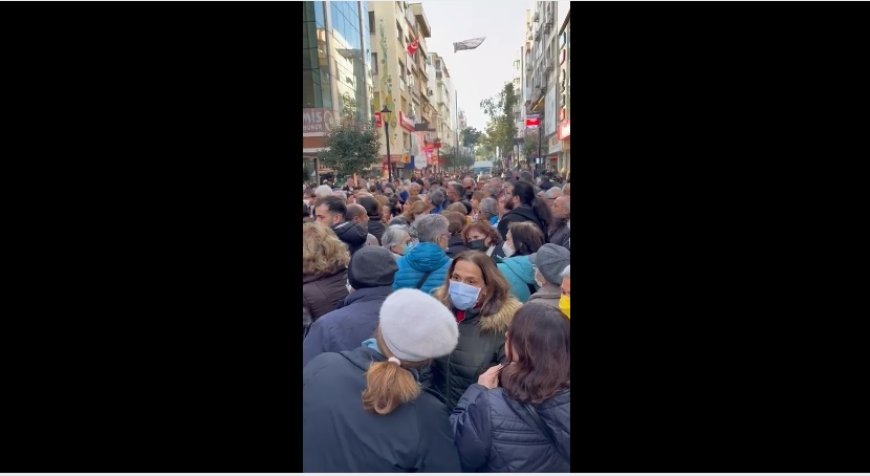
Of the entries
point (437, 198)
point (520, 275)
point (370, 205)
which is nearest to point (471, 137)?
point (437, 198)

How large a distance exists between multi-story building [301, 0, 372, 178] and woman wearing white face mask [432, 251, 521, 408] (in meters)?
20.3

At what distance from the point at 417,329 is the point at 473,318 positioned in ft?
3.08

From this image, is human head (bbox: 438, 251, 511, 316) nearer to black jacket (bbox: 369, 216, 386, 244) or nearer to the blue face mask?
the blue face mask

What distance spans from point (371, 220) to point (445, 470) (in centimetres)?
470

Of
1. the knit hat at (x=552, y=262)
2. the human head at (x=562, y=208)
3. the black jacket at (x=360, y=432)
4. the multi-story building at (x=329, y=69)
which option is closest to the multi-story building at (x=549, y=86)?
the multi-story building at (x=329, y=69)

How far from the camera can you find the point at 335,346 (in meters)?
2.45

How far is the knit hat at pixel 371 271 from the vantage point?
279cm

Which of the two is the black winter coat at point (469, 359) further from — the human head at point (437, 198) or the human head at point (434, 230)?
the human head at point (437, 198)

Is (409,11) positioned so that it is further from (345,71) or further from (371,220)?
(371,220)

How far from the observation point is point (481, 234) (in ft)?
15.9

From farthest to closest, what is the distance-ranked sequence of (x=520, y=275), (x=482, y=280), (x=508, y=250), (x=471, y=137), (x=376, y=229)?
(x=471, y=137), (x=376, y=229), (x=508, y=250), (x=520, y=275), (x=482, y=280)

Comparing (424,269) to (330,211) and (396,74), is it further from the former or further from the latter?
(396,74)

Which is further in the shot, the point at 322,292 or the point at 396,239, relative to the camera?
the point at 396,239
